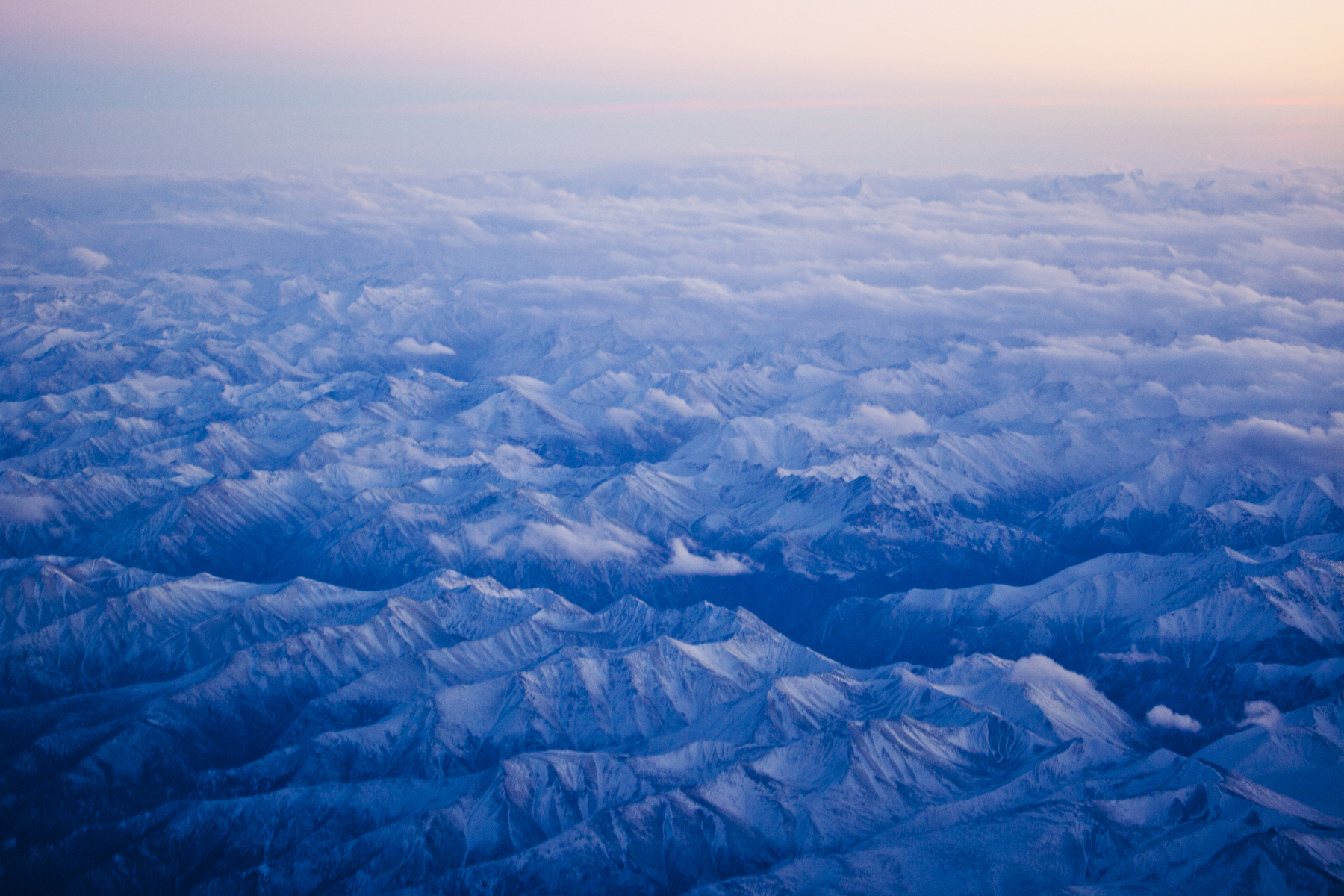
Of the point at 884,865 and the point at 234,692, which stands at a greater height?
the point at 884,865

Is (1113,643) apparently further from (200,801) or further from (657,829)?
(200,801)

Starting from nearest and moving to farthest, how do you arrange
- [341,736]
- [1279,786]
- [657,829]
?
[657,829], [1279,786], [341,736]

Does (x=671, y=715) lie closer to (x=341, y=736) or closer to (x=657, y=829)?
(x=657, y=829)

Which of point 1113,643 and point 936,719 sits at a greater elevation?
point 936,719

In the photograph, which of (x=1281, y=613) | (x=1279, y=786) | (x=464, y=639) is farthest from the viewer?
(x=1281, y=613)

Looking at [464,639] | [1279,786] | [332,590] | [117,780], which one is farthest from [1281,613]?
[117,780]

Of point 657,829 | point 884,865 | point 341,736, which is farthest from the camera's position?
point 341,736

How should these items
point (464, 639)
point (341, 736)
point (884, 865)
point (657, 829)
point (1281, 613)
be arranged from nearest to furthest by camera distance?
point (884, 865) < point (657, 829) < point (341, 736) < point (464, 639) < point (1281, 613)

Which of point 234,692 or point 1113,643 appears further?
point 1113,643

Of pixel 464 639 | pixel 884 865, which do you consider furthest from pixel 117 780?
pixel 884 865
